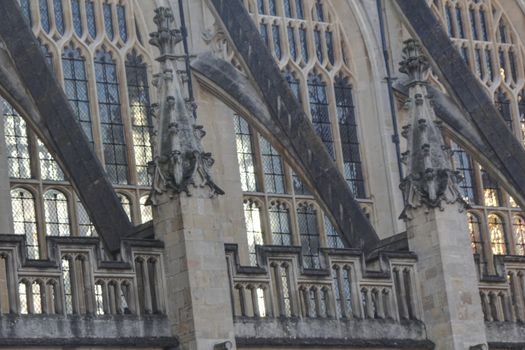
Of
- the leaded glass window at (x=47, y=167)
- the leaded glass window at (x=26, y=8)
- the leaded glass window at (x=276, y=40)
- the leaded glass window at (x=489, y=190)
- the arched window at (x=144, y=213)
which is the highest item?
the leaded glass window at (x=26, y=8)

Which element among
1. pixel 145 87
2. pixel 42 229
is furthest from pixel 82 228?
pixel 145 87

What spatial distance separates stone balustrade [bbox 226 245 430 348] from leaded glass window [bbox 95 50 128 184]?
Result: 4.39 meters

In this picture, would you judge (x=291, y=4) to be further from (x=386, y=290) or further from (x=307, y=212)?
(x=386, y=290)

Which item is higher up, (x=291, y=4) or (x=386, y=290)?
(x=291, y=4)

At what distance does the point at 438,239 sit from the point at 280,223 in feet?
18.5

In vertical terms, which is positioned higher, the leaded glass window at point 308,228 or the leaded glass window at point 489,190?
the leaded glass window at point 489,190

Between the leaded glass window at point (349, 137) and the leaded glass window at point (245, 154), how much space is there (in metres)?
1.78

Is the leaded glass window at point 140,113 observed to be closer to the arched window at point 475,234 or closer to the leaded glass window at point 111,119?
the leaded glass window at point 111,119

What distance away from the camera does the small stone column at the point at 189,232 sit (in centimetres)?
2511

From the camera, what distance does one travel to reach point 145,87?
32.4 metres

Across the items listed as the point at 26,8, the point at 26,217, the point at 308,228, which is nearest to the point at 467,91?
the point at 308,228

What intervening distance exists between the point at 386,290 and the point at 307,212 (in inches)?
231

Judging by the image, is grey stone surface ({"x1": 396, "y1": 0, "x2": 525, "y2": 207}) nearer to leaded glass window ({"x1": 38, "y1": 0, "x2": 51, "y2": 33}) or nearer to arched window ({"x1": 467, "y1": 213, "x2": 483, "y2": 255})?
arched window ({"x1": 467, "y1": 213, "x2": 483, "y2": 255})

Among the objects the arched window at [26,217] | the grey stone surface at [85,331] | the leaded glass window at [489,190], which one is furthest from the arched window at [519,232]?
the grey stone surface at [85,331]
